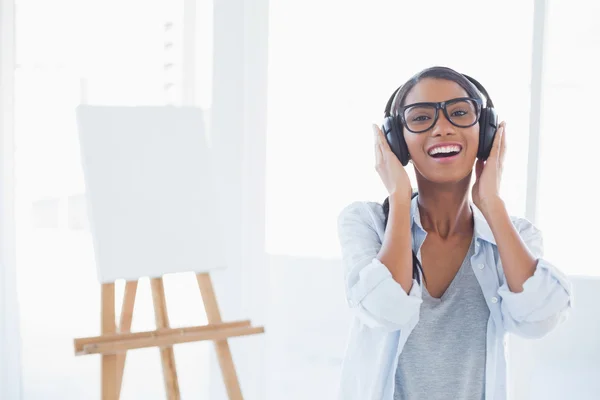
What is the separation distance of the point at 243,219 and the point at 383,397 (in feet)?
4.11

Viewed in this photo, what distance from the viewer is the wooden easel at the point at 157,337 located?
1.73 metres

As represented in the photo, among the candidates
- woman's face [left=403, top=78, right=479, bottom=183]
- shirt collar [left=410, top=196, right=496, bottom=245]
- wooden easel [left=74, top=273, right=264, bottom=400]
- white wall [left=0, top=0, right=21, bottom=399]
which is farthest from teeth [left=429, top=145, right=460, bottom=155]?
white wall [left=0, top=0, right=21, bottom=399]

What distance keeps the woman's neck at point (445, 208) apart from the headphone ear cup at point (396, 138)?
3.4 inches

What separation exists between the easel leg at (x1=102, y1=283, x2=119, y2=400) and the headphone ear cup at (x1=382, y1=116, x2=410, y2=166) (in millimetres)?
914

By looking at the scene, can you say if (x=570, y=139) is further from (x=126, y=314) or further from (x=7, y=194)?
(x=7, y=194)

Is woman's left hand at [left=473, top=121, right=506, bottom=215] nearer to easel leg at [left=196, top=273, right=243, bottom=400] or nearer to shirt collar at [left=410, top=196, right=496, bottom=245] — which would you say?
shirt collar at [left=410, top=196, right=496, bottom=245]

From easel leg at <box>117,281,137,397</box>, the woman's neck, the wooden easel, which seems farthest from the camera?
easel leg at <box>117,281,137,397</box>

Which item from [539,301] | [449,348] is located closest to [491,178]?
[539,301]

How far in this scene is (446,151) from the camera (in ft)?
4.64

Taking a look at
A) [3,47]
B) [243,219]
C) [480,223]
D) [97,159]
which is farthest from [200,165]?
[3,47]

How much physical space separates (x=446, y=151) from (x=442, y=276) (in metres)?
0.30

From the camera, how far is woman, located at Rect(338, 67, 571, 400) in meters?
1.36

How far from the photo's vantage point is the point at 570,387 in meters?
2.36

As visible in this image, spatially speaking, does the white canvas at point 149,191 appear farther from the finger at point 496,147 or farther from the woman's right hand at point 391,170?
the finger at point 496,147
